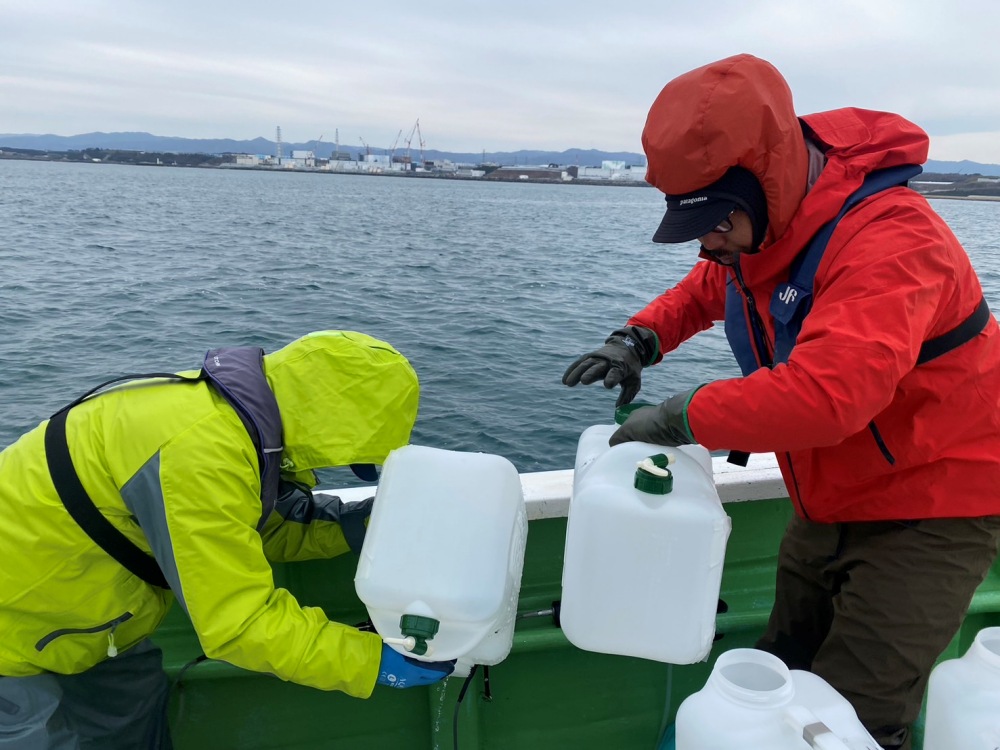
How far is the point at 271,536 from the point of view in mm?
2354

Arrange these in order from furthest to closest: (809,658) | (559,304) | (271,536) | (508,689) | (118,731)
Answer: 1. (559,304)
2. (508,689)
3. (271,536)
4. (809,658)
5. (118,731)

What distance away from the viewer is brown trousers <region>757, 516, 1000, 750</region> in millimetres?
1833

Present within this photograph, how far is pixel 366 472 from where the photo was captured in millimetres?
2129

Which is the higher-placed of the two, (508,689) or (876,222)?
(876,222)

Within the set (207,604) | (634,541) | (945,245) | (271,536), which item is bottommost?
(271,536)

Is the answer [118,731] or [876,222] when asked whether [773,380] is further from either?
[118,731]

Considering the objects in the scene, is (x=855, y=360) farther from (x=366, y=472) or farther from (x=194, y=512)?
(x=194, y=512)

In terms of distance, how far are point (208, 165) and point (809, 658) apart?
15792 cm

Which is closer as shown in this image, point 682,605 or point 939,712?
point 939,712

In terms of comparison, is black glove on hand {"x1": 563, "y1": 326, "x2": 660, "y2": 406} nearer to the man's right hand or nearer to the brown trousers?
the brown trousers

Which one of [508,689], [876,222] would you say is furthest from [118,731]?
[876,222]

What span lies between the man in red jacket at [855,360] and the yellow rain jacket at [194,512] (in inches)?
29.5

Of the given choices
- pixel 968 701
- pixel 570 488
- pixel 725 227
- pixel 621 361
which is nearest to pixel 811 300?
pixel 725 227

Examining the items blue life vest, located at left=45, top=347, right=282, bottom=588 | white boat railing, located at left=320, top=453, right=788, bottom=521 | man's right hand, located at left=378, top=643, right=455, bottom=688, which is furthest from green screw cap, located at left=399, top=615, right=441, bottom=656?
white boat railing, located at left=320, top=453, right=788, bottom=521
